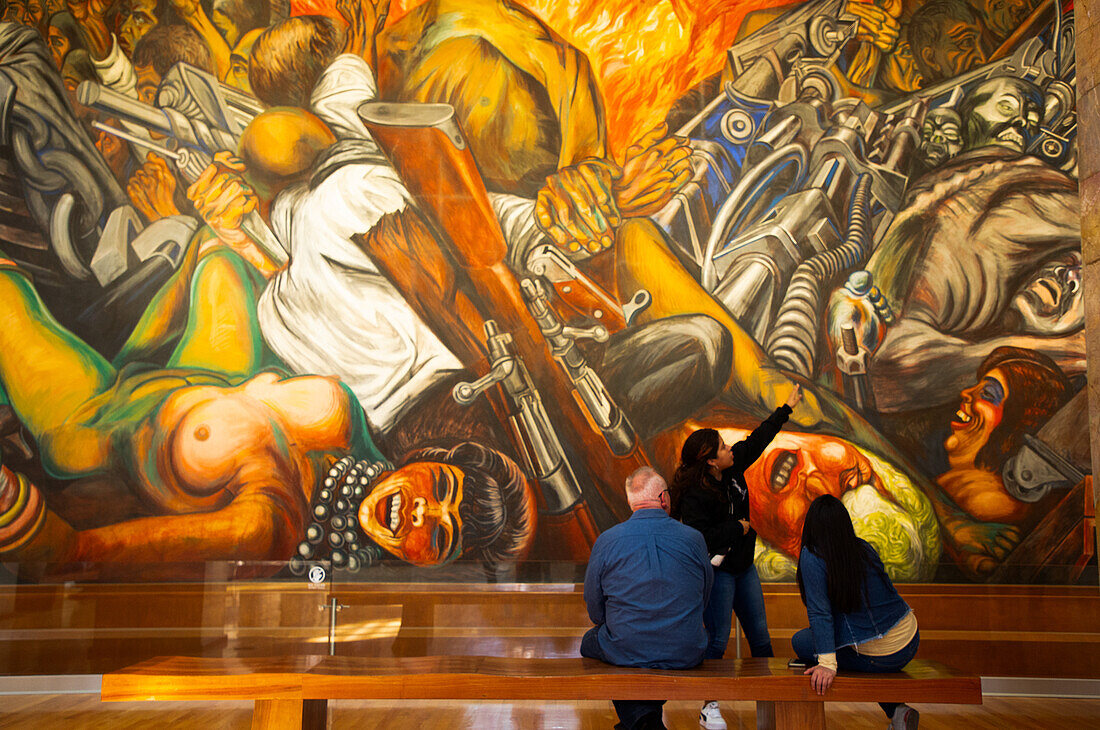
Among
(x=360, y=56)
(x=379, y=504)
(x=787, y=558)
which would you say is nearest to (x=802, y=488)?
(x=787, y=558)

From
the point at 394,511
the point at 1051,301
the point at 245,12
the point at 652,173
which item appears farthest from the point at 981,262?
the point at 245,12

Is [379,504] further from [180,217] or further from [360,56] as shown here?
[360,56]

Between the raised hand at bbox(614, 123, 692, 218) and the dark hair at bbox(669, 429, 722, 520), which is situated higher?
the raised hand at bbox(614, 123, 692, 218)

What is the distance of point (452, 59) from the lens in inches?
269

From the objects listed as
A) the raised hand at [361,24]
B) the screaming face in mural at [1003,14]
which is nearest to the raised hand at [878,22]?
the screaming face in mural at [1003,14]

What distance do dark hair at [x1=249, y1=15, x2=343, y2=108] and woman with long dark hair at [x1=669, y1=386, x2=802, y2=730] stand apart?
14.7ft

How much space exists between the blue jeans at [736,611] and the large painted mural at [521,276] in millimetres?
2020

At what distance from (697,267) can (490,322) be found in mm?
1638

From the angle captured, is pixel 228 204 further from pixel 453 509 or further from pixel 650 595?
pixel 650 595

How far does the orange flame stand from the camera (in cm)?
679

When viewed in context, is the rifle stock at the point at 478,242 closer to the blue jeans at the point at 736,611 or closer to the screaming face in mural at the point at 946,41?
the blue jeans at the point at 736,611

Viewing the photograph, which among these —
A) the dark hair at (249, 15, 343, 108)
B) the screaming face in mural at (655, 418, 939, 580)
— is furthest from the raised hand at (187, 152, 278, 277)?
the screaming face in mural at (655, 418, 939, 580)

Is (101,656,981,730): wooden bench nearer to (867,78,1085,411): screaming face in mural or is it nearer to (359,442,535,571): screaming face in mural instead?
(359,442,535,571): screaming face in mural

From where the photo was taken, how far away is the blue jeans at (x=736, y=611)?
13.8 ft
